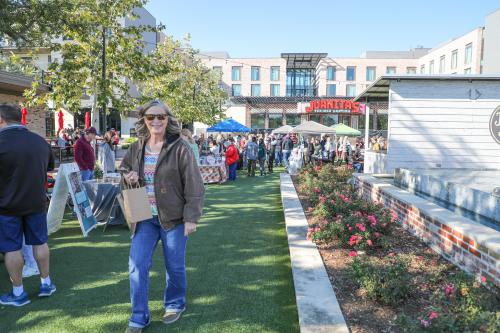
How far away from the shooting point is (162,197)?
3160 mm

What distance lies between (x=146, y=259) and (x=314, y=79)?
56.1 m

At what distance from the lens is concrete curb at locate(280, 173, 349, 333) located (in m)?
3.02

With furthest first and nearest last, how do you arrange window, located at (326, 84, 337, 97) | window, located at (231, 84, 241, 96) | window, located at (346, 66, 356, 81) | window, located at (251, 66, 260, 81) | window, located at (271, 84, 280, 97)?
window, located at (231, 84, 241, 96) → window, located at (251, 66, 260, 81) → window, located at (271, 84, 280, 97) → window, located at (346, 66, 356, 81) → window, located at (326, 84, 337, 97)

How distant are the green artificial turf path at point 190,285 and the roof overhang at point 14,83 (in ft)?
30.7

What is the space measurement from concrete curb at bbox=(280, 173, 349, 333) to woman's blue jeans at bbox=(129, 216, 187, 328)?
3.57 ft

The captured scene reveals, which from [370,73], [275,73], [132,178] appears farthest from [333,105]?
[132,178]

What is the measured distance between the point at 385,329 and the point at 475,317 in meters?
→ 0.77

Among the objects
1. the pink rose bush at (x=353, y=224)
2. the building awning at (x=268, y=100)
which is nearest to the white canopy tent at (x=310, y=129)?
the pink rose bush at (x=353, y=224)

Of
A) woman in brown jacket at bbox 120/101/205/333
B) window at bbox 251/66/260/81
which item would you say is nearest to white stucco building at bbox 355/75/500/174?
woman in brown jacket at bbox 120/101/205/333

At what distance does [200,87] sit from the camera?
26688mm

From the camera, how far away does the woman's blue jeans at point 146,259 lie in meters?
3.11

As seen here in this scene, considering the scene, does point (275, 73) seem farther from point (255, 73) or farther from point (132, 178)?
point (132, 178)

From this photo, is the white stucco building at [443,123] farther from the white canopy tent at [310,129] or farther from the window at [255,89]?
the window at [255,89]

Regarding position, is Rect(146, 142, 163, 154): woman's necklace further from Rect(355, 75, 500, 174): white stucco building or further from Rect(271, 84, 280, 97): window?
Rect(271, 84, 280, 97): window
